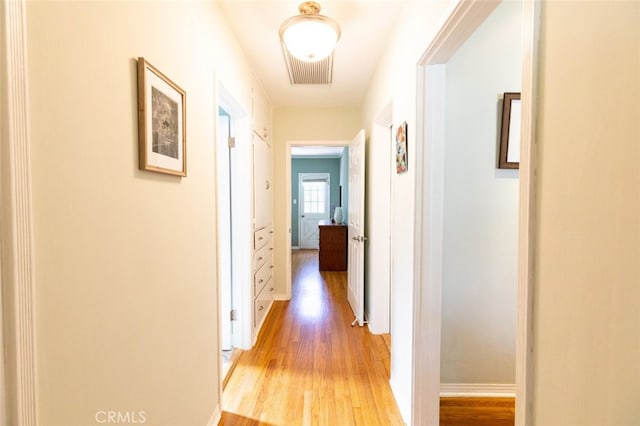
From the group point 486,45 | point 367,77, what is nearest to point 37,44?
point 486,45

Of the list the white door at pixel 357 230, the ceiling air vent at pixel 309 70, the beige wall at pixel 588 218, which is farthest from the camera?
the white door at pixel 357 230

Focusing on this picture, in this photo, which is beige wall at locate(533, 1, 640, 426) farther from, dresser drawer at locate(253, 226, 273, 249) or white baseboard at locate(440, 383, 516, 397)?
dresser drawer at locate(253, 226, 273, 249)

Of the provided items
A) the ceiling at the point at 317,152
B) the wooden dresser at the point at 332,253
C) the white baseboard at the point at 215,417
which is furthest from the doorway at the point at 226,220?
the ceiling at the point at 317,152

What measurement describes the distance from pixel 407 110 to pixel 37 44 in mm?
1548

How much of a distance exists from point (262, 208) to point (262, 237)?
303 millimetres

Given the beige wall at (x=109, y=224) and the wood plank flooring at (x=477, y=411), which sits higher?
the beige wall at (x=109, y=224)

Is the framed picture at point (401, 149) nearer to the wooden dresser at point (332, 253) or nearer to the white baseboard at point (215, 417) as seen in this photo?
the white baseboard at point (215, 417)

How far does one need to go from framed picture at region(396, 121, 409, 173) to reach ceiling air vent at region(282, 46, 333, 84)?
1.06m

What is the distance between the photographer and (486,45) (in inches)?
74.9

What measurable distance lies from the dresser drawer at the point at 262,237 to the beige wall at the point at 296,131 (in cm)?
40

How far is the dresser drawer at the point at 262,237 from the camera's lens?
2795 millimetres

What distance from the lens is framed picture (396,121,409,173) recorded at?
1.70 meters

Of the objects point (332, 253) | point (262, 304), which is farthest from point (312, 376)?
point (332, 253)

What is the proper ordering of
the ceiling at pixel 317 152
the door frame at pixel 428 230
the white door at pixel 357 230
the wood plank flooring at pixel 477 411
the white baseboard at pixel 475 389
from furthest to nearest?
the ceiling at pixel 317 152
the white door at pixel 357 230
the white baseboard at pixel 475 389
the wood plank flooring at pixel 477 411
the door frame at pixel 428 230
